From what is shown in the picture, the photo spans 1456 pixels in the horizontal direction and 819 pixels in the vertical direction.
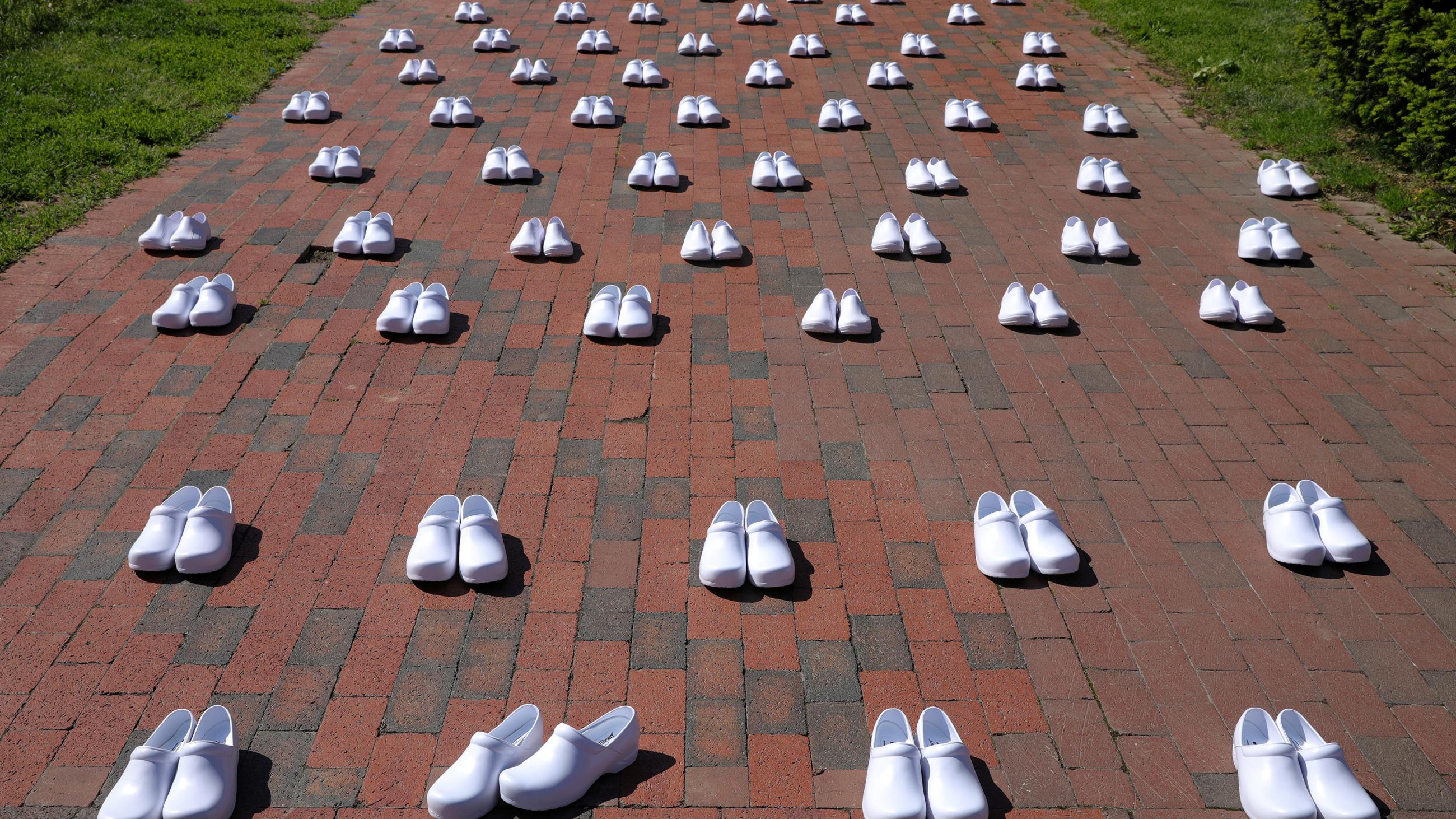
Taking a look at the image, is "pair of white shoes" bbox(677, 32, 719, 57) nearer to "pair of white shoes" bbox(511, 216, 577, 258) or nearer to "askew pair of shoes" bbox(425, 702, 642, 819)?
"pair of white shoes" bbox(511, 216, 577, 258)

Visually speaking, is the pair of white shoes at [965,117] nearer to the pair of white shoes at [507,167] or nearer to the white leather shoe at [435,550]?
the pair of white shoes at [507,167]

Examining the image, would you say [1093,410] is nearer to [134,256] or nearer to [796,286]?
[796,286]

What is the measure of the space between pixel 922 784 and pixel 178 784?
7.14 ft

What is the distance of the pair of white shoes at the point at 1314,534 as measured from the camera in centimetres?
382

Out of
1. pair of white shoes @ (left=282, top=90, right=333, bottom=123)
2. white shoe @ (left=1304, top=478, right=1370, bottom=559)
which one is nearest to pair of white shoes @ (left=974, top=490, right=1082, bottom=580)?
white shoe @ (left=1304, top=478, right=1370, bottom=559)

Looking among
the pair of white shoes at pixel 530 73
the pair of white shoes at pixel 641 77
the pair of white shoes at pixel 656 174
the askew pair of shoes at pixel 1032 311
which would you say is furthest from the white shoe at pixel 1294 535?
the pair of white shoes at pixel 530 73

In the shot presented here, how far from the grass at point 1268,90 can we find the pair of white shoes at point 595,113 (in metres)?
5.09

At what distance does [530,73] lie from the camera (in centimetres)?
874

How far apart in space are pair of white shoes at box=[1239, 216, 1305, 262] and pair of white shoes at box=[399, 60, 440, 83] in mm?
6706

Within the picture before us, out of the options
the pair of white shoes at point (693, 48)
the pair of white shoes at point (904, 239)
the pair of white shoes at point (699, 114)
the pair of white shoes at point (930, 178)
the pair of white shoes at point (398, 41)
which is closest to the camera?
the pair of white shoes at point (904, 239)

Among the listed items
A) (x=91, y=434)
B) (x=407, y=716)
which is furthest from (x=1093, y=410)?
(x=91, y=434)

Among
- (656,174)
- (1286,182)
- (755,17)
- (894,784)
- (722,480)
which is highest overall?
(755,17)

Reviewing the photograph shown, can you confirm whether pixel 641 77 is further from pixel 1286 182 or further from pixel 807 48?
pixel 1286 182

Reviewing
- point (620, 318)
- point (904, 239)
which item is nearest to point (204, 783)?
point (620, 318)
